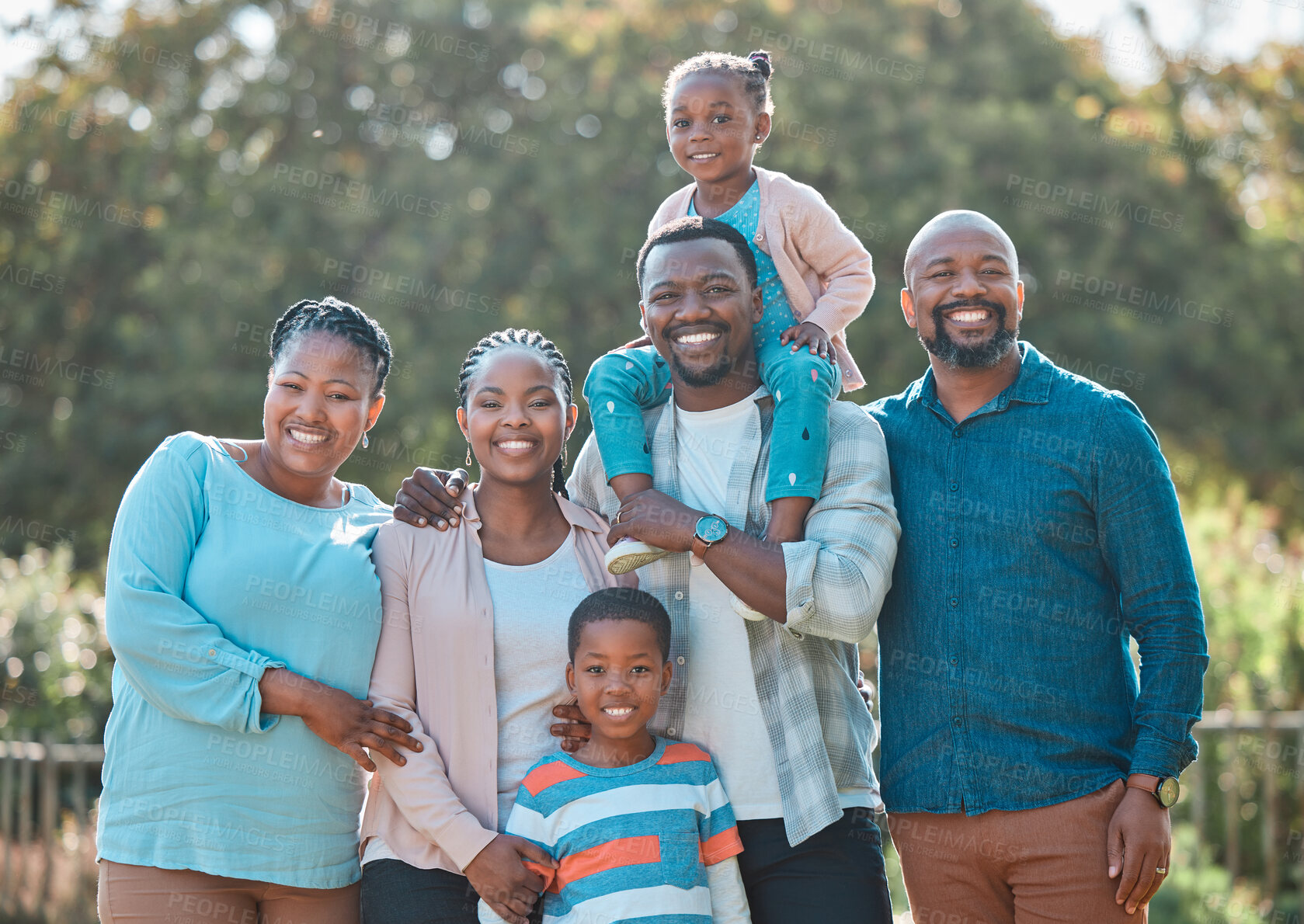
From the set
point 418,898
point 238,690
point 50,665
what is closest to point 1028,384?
point 418,898

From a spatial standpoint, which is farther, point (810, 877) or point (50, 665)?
point (50, 665)

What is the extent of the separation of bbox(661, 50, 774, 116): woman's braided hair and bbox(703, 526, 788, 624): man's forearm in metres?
1.74

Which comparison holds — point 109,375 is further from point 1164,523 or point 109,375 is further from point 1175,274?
point 1164,523

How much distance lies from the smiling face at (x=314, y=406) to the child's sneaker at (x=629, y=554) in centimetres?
88

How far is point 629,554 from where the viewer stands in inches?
128

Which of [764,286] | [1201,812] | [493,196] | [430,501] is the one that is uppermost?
[493,196]

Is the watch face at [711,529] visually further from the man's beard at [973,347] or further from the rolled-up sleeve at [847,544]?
the man's beard at [973,347]

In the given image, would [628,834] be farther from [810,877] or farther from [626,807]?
[810,877]

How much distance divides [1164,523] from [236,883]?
2.68 m

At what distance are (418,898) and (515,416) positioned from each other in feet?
4.41

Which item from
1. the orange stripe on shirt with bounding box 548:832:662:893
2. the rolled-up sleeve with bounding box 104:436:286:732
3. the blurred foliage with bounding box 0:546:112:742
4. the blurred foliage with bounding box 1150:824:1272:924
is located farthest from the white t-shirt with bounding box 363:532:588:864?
the blurred foliage with bounding box 0:546:112:742

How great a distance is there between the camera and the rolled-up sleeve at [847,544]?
308 centimetres

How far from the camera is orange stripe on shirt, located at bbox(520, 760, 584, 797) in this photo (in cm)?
310

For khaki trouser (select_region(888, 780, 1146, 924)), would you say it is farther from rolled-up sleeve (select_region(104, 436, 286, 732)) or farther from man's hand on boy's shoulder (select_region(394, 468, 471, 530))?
rolled-up sleeve (select_region(104, 436, 286, 732))
